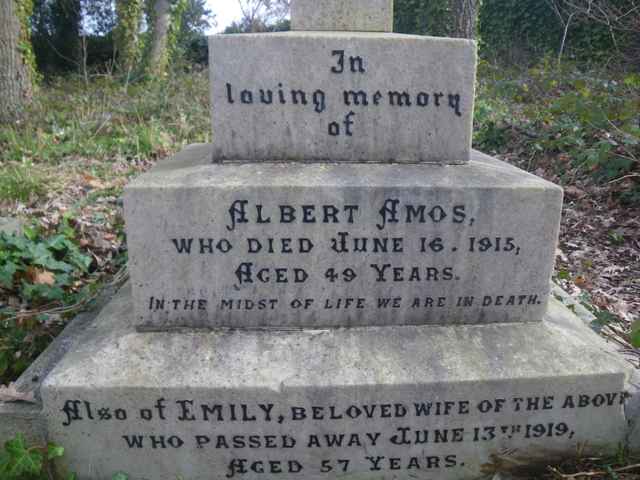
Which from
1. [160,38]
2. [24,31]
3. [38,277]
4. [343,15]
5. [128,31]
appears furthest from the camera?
[128,31]

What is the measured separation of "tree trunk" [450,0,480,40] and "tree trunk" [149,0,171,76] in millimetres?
6488

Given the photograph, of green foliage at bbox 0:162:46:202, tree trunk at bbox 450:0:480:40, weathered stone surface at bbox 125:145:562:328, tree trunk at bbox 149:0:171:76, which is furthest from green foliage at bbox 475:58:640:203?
tree trunk at bbox 149:0:171:76

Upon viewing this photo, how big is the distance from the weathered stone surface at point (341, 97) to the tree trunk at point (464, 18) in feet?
24.5

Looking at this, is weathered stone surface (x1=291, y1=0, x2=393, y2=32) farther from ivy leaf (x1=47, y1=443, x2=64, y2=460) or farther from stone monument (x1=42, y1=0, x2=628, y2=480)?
ivy leaf (x1=47, y1=443, x2=64, y2=460)

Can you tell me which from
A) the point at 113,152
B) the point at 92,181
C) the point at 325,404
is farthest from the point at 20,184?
the point at 325,404

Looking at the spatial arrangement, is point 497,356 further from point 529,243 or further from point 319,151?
point 319,151

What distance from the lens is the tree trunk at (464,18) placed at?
29.0 ft

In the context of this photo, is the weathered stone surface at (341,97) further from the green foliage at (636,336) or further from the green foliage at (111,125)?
the green foliage at (111,125)

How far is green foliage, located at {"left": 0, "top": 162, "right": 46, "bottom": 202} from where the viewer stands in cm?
459

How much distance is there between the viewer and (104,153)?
20.1ft

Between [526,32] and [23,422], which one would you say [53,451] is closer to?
[23,422]

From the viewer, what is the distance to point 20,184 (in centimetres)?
471

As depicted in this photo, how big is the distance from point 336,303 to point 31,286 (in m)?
1.62

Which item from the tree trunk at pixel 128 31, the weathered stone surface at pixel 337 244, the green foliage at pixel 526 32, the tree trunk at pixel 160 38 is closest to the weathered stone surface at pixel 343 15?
the weathered stone surface at pixel 337 244
